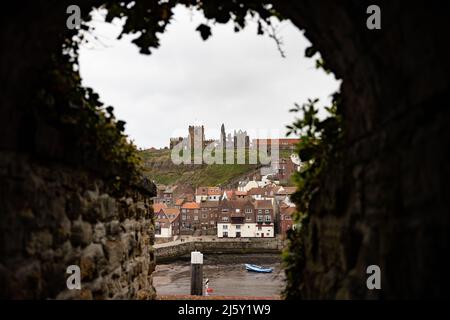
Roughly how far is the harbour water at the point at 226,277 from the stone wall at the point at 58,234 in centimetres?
1719

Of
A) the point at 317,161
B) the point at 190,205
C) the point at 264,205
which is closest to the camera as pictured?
the point at 317,161

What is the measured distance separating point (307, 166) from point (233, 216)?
2678 inches

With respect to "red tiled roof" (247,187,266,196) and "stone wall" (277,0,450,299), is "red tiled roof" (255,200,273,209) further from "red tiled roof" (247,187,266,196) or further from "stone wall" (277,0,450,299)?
"stone wall" (277,0,450,299)

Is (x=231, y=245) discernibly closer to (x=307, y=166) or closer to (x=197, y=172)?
(x=307, y=166)

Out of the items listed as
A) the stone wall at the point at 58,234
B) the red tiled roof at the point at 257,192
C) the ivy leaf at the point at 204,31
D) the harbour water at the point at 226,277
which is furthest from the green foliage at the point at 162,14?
the red tiled roof at the point at 257,192

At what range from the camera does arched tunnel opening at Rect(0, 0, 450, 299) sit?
2039mm

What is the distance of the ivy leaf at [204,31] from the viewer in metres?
4.08

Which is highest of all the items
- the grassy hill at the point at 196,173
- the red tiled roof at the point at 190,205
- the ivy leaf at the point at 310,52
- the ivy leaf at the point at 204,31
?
the grassy hill at the point at 196,173

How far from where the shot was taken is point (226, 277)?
129 ft

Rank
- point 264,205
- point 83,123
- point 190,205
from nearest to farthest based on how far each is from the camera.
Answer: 1. point 83,123
2. point 264,205
3. point 190,205

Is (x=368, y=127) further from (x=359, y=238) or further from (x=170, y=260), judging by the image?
(x=170, y=260)

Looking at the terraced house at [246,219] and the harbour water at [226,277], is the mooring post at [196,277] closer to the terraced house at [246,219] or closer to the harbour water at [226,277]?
the harbour water at [226,277]

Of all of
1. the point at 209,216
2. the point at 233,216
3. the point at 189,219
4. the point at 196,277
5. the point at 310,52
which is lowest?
the point at 189,219

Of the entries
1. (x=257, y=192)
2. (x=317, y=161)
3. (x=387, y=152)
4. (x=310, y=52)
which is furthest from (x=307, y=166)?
(x=257, y=192)
